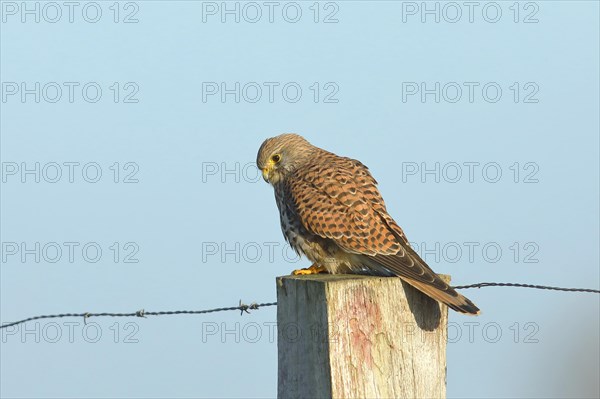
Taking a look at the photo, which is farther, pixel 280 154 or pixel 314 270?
pixel 280 154

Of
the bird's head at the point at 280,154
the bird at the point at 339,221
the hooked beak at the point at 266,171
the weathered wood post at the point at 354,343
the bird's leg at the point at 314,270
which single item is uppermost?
the bird's head at the point at 280,154

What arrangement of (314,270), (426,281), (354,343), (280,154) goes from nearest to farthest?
1. (354,343)
2. (426,281)
3. (314,270)
4. (280,154)

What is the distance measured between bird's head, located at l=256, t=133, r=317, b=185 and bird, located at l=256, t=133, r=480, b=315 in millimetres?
122

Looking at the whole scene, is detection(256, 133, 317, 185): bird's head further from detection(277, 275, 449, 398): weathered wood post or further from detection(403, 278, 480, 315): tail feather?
detection(277, 275, 449, 398): weathered wood post

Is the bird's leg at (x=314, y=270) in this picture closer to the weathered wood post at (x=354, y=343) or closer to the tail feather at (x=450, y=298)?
the tail feather at (x=450, y=298)

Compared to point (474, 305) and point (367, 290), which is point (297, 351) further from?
point (474, 305)

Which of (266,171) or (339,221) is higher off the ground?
(266,171)

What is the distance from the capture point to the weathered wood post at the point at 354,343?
108 inches

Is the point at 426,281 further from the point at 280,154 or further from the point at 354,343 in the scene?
the point at 280,154

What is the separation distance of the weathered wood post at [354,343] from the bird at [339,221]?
0.84 metres

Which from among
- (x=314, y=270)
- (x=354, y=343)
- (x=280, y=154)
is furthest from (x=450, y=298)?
(x=280, y=154)

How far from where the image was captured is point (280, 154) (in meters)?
5.36

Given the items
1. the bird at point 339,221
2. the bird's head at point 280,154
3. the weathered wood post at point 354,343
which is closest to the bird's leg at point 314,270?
the bird at point 339,221

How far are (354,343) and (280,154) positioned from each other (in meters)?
2.71
